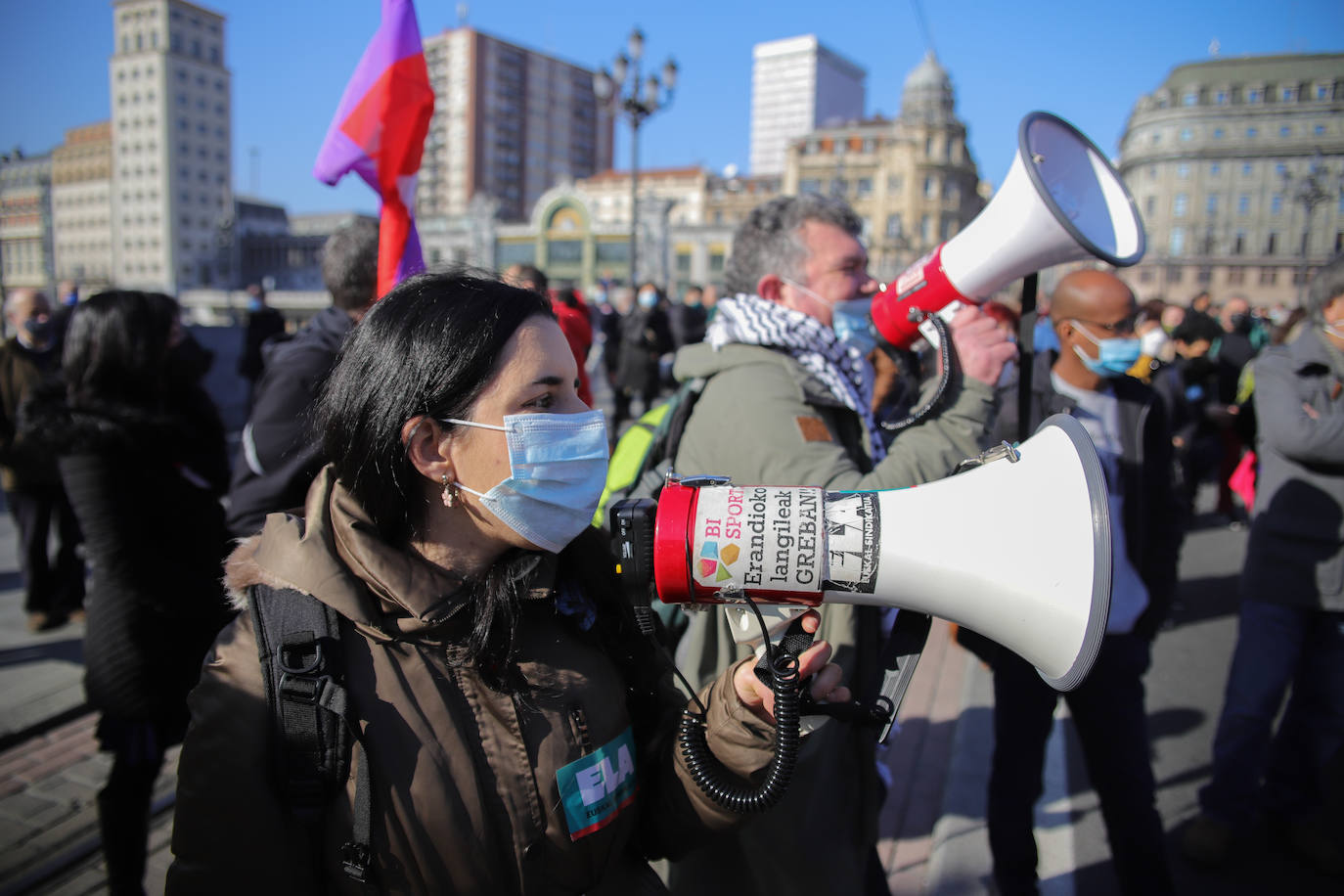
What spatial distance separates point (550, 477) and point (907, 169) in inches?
2522

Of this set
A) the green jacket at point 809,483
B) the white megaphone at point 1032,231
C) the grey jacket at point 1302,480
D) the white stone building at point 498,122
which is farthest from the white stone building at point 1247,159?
the white stone building at point 498,122

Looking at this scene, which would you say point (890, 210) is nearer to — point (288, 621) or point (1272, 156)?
point (1272, 156)

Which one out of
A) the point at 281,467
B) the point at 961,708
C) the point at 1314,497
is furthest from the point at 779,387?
the point at 961,708

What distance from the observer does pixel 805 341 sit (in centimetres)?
206

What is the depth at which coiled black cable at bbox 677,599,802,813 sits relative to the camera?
117 centimetres

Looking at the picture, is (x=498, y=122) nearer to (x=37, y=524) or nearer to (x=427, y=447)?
(x=37, y=524)

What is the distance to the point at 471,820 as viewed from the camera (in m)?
1.19

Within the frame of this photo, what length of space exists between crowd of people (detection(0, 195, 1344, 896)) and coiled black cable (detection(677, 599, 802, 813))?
0.03 metres

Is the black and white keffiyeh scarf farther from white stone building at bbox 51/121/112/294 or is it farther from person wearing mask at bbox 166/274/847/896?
white stone building at bbox 51/121/112/294

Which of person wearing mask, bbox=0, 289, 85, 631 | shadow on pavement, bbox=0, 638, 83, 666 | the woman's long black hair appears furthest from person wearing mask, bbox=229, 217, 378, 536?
person wearing mask, bbox=0, 289, 85, 631

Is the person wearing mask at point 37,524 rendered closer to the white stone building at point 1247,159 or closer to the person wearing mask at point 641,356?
the person wearing mask at point 641,356

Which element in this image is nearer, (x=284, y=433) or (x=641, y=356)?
(x=284, y=433)

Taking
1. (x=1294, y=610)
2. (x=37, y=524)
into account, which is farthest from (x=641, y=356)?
(x=1294, y=610)

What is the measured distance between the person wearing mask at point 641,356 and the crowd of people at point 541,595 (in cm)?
714
